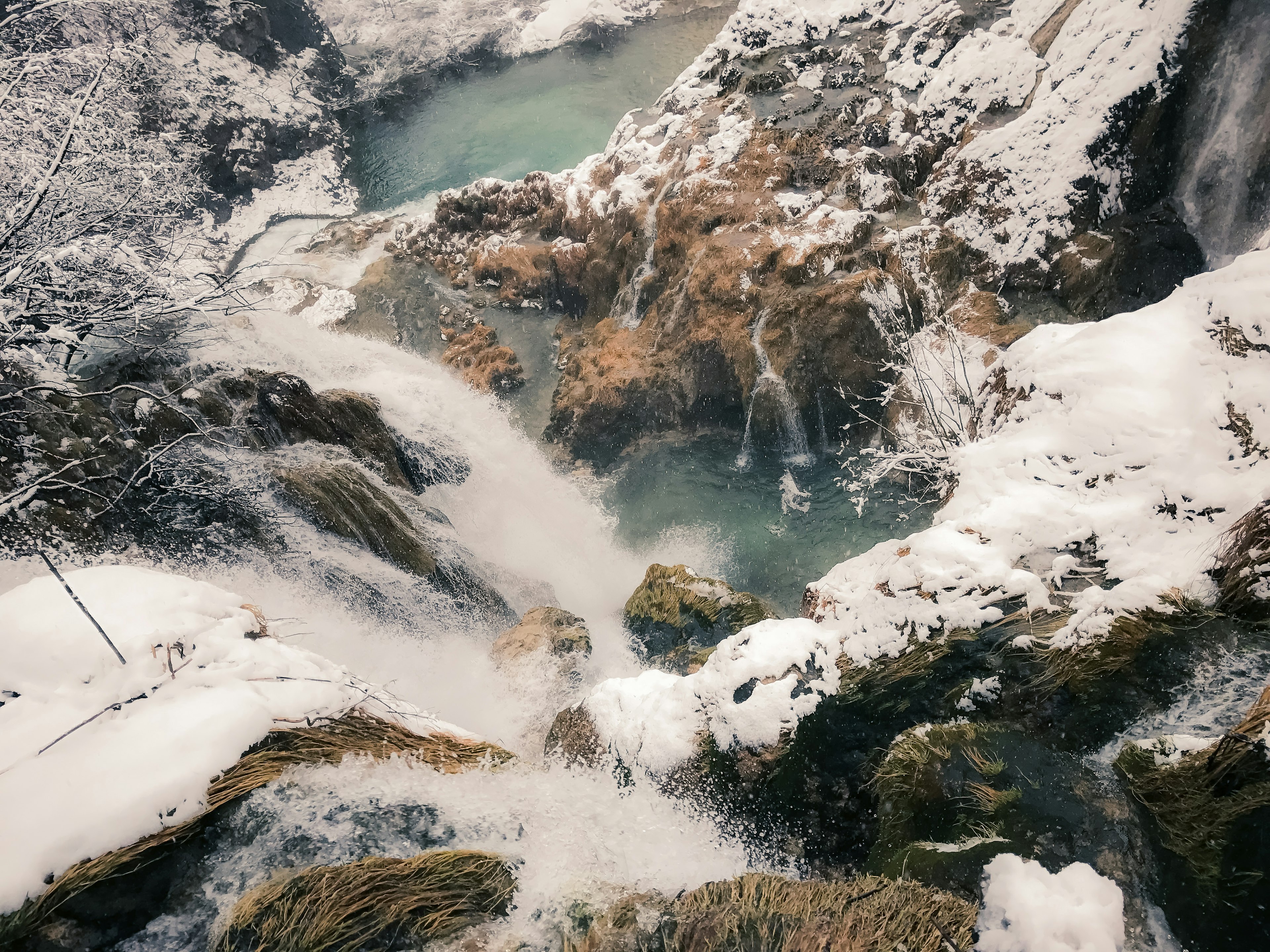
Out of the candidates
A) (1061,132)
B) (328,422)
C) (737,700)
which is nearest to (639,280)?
(328,422)

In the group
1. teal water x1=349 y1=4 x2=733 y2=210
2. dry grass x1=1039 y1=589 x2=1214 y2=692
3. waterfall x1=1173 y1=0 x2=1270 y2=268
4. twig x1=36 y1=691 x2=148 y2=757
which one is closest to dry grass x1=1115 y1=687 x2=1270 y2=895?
dry grass x1=1039 y1=589 x2=1214 y2=692

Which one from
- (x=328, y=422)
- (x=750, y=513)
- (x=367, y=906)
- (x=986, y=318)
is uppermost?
(x=328, y=422)

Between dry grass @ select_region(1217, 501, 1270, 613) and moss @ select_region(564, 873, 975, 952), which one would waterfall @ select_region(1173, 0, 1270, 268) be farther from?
A: moss @ select_region(564, 873, 975, 952)

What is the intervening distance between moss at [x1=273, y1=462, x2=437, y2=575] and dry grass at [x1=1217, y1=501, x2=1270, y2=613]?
792cm

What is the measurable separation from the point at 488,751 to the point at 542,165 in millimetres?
20135

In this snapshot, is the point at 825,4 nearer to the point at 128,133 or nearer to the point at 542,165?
the point at 542,165

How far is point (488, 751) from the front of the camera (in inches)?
165

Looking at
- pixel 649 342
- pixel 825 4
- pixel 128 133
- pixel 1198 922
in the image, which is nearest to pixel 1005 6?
pixel 825 4

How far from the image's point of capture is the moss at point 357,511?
7.02 m

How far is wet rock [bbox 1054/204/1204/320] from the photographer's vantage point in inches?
356

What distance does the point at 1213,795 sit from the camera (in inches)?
111

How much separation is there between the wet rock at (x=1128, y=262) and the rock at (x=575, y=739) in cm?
995

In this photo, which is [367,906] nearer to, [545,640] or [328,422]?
[545,640]

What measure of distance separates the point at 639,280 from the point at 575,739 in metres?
10.3
